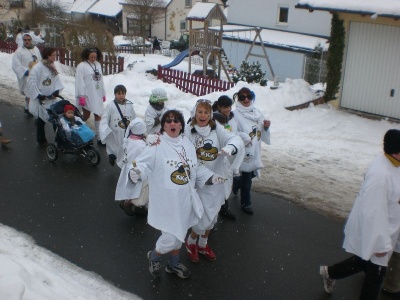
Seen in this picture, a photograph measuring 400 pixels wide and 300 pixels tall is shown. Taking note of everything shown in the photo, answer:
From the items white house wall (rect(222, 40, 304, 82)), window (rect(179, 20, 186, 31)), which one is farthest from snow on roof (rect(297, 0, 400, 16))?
window (rect(179, 20, 186, 31))

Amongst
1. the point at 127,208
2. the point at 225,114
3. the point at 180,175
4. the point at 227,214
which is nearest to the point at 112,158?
the point at 127,208

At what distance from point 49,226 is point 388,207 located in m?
4.30

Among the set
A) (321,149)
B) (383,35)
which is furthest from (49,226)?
(383,35)

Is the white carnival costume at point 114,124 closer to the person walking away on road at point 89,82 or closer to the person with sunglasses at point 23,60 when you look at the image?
the person walking away on road at point 89,82

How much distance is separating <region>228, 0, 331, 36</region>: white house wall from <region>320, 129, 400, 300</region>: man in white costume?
1055 inches

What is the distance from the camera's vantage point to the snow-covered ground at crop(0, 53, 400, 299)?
4957 mm

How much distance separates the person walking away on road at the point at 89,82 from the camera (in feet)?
31.7

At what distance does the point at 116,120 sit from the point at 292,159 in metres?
3.52

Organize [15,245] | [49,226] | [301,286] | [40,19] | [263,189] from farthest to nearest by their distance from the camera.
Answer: [40,19] → [263,189] → [49,226] → [15,245] → [301,286]

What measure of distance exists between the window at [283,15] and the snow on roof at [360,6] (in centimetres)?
1917

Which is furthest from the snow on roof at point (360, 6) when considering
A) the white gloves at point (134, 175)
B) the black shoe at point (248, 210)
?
the white gloves at point (134, 175)

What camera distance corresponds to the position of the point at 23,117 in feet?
38.2

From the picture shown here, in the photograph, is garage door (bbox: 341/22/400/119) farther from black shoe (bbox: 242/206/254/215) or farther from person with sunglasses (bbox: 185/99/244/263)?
person with sunglasses (bbox: 185/99/244/263)

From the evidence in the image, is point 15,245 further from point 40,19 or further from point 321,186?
point 40,19
